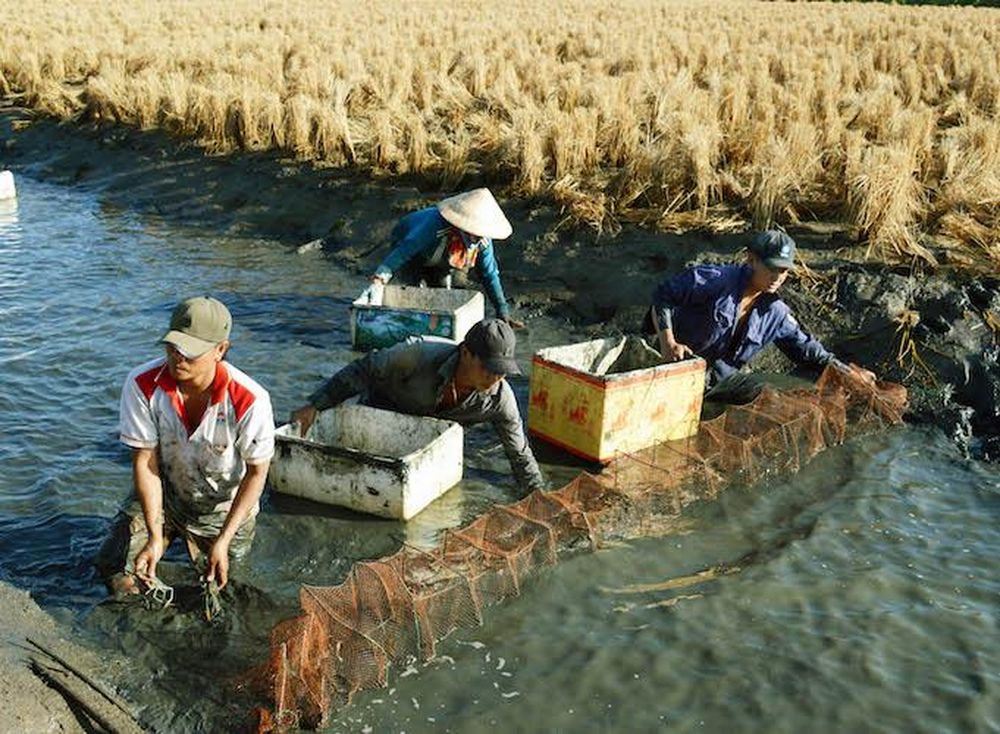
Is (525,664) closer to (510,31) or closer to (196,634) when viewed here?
(196,634)

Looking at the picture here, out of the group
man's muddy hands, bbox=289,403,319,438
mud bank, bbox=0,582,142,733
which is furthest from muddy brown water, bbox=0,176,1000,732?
man's muddy hands, bbox=289,403,319,438

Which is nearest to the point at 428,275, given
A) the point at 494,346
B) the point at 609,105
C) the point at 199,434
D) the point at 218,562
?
the point at 494,346

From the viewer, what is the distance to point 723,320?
714cm

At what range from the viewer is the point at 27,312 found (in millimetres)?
9234

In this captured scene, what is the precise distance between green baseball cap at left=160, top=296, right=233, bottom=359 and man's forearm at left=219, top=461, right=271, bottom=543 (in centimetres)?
67

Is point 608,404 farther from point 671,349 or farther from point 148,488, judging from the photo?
point 148,488

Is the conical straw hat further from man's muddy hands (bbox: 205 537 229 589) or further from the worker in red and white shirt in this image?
man's muddy hands (bbox: 205 537 229 589)

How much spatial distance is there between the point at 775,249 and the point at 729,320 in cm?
74

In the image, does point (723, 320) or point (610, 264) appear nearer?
point (723, 320)

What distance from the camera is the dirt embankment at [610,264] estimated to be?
317 inches

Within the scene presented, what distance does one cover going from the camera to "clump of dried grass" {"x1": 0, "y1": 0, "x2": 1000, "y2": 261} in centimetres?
982

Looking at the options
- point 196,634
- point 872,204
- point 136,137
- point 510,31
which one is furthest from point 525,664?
point 510,31

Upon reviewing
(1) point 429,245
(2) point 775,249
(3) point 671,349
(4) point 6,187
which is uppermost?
(2) point 775,249

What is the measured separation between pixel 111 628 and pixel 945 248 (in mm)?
7754
